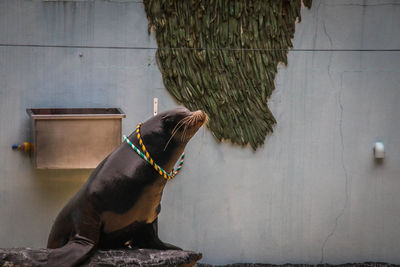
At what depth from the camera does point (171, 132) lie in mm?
3865

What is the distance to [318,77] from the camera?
6.14m

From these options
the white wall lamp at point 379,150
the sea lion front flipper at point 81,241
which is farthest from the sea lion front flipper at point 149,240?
the white wall lamp at point 379,150

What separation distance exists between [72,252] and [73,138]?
1847mm

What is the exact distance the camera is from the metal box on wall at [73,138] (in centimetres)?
534

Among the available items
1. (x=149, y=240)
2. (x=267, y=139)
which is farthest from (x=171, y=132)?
(x=267, y=139)

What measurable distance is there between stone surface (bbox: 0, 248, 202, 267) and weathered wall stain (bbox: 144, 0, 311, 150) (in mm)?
2290

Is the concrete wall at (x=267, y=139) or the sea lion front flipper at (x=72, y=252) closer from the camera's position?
the sea lion front flipper at (x=72, y=252)

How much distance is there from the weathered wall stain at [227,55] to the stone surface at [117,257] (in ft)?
7.51

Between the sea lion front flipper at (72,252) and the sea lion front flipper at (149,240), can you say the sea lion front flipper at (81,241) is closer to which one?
the sea lion front flipper at (72,252)

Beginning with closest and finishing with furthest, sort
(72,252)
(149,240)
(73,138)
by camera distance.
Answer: (72,252) → (149,240) → (73,138)

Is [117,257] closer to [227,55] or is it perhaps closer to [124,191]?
[124,191]

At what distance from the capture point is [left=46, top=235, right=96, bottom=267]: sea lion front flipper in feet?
11.9

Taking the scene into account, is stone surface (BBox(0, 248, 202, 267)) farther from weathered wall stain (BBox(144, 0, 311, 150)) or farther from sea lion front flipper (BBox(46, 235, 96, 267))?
weathered wall stain (BBox(144, 0, 311, 150))

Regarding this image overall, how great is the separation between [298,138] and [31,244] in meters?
2.70
